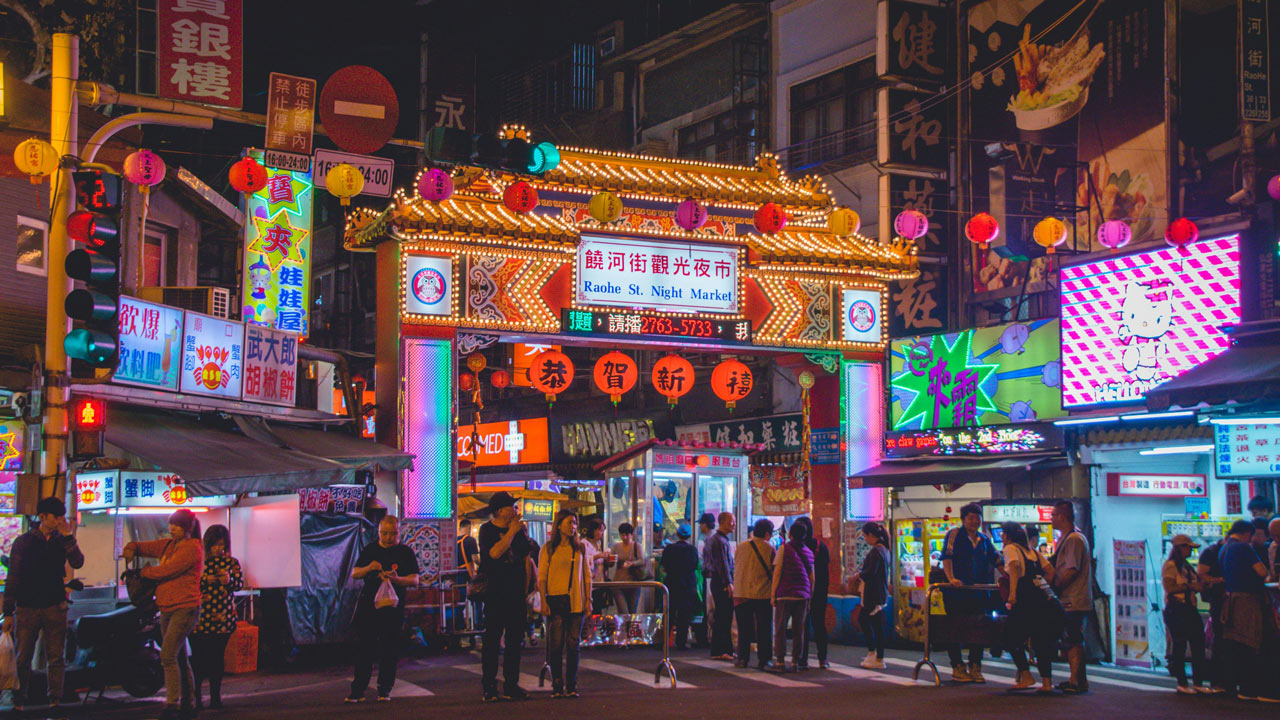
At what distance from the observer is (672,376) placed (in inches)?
925

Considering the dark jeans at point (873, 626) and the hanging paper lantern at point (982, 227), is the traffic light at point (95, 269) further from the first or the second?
the hanging paper lantern at point (982, 227)

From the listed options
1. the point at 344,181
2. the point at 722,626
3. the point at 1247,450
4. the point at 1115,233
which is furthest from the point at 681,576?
the point at 1115,233

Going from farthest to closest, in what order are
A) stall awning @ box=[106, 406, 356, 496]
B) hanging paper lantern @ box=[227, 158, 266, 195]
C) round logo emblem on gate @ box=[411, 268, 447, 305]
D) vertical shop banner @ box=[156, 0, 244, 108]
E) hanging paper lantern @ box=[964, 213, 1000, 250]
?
round logo emblem on gate @ box=[411, 268, 447, 305], hanging paper lantern @ box=[964, 213, 1000, 250], vertical shop banner @ box=[156, 0, 244, 108], hanging paper lantern @ box=[227, 158, 266, 195], stall awning @ box=[106, 406, 356, 496]

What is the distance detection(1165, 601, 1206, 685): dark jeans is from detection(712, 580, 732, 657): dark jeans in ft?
19.4

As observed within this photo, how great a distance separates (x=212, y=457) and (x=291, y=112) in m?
5.75

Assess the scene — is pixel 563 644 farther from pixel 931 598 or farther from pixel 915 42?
pixel 915 42

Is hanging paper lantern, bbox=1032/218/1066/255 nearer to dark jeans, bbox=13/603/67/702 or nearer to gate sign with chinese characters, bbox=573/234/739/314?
gate sign with chinese characters, bbox=573/234/739/314

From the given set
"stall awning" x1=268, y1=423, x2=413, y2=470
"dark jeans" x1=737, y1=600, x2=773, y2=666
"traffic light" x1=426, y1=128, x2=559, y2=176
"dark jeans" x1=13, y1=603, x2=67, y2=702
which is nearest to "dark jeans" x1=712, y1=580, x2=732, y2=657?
"dark jeans" x1=737, y1=600, x2=773, y2=666

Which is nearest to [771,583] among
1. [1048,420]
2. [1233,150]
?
[1048,420]

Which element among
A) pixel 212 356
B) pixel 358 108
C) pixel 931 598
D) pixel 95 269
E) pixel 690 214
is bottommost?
pixel 931 598

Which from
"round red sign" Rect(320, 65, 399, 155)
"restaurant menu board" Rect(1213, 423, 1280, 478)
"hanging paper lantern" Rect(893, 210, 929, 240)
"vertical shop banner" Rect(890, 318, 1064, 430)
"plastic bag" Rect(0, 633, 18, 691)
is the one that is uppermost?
"round red sign" Rect(320, 65, 399, 155)

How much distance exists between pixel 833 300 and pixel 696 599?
6048 millimetres

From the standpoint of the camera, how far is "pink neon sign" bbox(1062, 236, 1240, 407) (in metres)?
17.6

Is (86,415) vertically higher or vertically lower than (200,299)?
lower
